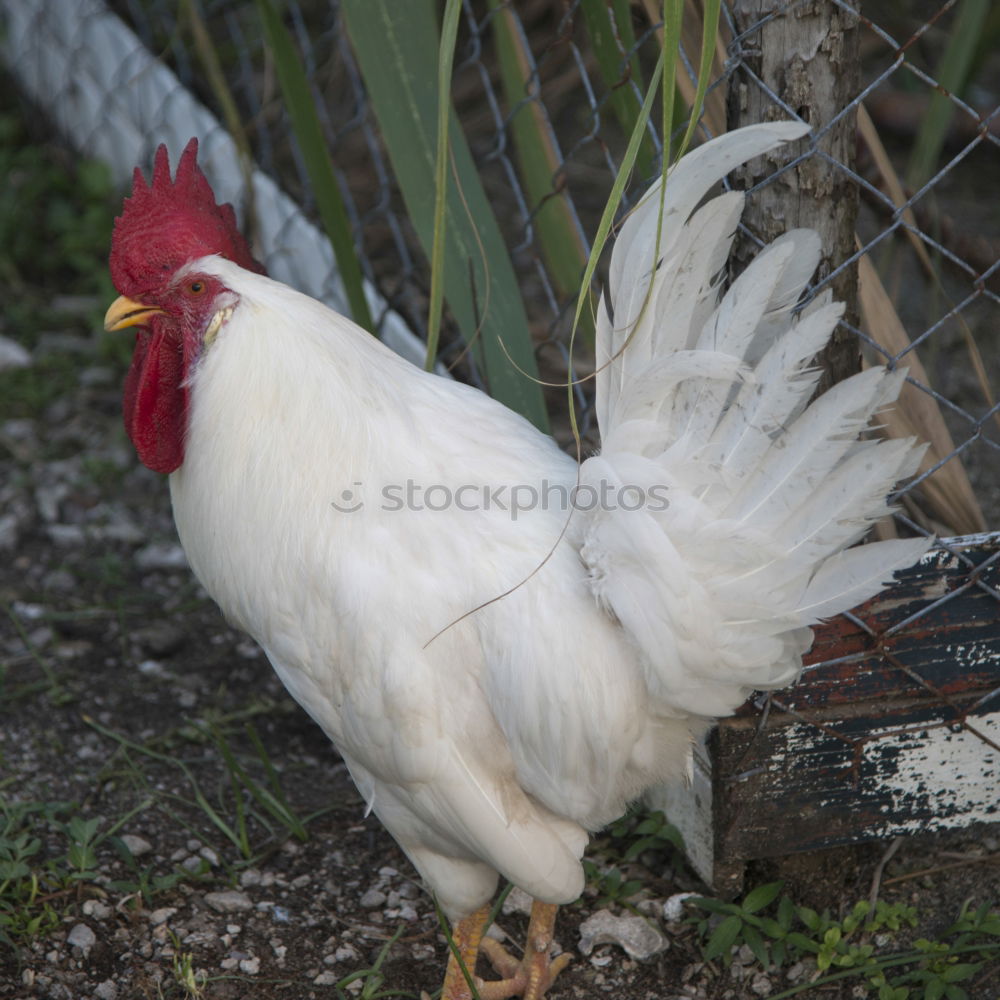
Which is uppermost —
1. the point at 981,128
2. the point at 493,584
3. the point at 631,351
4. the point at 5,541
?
the point at 981,128

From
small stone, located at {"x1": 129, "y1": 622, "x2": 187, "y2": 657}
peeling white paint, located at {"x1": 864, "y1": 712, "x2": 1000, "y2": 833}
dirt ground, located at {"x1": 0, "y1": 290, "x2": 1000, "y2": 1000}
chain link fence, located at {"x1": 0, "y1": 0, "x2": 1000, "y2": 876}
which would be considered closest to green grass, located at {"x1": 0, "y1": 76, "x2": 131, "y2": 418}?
chain link fence, located at {"x1": 0, "y1": 0, "x2": 1000, "y2": 876}

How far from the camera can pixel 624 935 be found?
2314 millimetres

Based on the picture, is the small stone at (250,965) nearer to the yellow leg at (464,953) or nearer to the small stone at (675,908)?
the yellow leg at (464,953)

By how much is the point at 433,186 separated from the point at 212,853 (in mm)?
1520

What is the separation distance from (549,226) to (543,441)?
0.61m

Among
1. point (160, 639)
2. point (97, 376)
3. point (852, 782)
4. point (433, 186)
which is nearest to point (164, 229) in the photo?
point (433, 186)

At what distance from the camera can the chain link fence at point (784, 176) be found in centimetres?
192

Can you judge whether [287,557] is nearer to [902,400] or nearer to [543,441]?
[543,441]

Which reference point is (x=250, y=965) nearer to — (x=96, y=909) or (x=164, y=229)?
(x=96, y=909)

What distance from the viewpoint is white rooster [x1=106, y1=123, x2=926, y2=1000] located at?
5.63ft

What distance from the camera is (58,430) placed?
13.0ft

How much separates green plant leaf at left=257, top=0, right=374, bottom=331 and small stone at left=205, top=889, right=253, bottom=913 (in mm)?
1294

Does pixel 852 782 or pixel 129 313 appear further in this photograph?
pixel 852 782

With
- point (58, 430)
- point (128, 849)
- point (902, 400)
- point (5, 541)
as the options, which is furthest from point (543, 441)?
point (58, 430)
